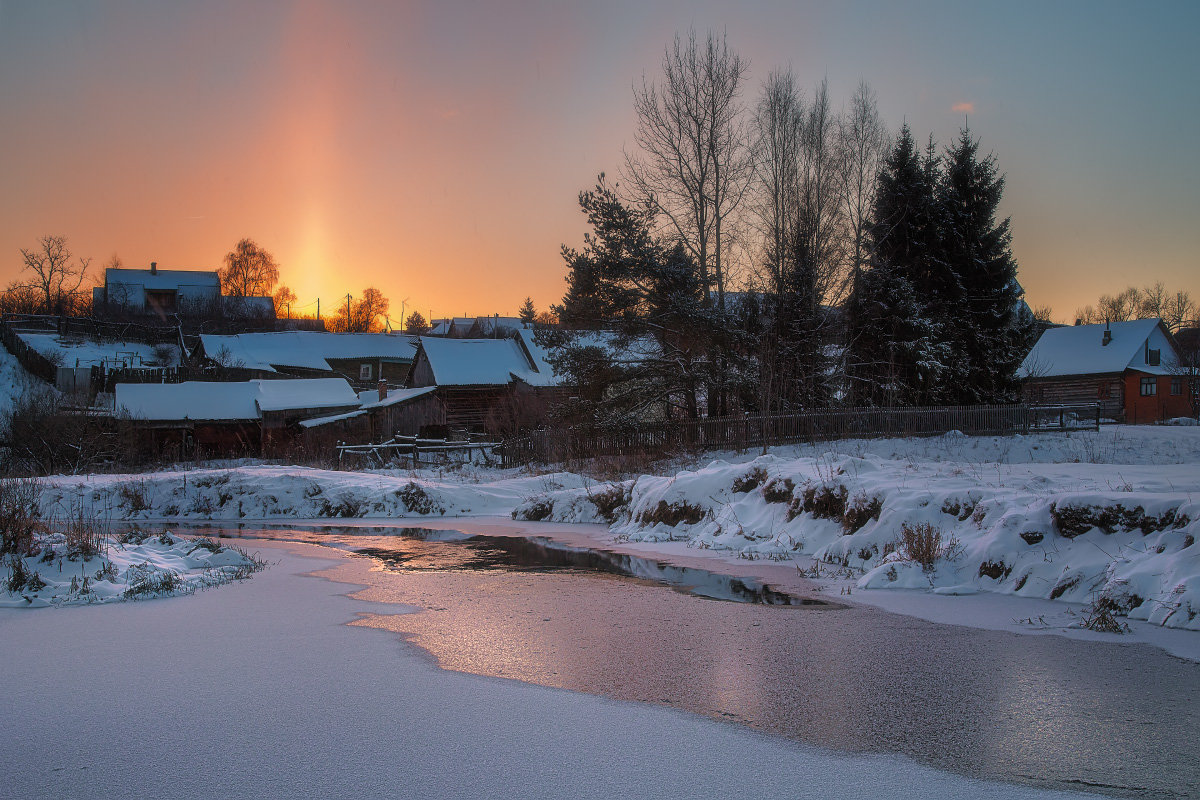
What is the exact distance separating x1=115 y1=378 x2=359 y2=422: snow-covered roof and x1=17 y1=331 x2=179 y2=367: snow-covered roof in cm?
1504

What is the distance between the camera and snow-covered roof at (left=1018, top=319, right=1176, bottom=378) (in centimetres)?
5165

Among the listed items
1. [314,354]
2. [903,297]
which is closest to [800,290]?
[903,297]

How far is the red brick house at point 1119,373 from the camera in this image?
50.8 metres

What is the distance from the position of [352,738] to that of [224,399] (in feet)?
133

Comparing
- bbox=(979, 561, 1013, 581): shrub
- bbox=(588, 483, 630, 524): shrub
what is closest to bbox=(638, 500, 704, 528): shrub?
bbox=(588, 483, 630, 524): shrub

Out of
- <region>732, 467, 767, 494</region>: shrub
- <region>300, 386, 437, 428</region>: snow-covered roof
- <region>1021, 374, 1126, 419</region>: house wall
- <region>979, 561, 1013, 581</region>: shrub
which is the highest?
<region>1021, 374, 1126, 419</region>: house wall

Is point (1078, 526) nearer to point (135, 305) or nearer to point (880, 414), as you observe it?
→ point (880, 414)

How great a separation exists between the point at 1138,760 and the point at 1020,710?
73 centimetres

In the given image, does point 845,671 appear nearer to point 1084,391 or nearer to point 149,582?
point 149,582

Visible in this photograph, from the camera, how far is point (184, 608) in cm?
727

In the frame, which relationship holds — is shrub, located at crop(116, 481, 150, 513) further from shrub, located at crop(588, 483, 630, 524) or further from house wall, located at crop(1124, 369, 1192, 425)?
house wall, located at crop(1124, 369, 1192, 425)

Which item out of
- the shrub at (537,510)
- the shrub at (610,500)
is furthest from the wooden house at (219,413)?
the shrub at (610,500)

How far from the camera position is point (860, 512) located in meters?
9.77

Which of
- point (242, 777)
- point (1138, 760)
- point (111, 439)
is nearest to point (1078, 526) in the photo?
point (1138, 760)
